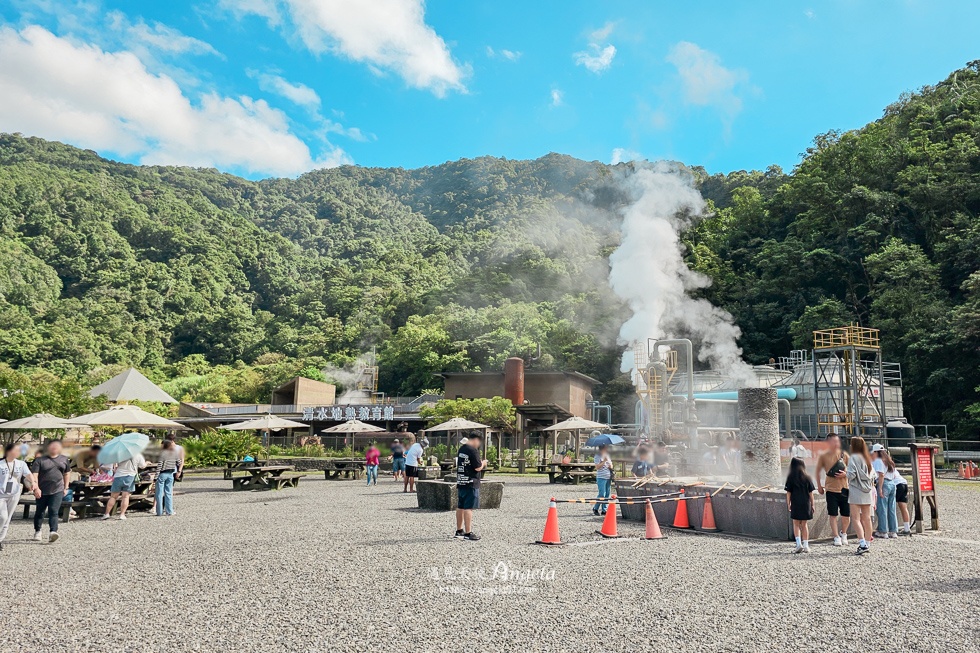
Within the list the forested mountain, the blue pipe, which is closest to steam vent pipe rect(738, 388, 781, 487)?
the blue pipe

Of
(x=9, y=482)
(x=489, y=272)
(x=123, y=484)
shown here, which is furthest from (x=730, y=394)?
(x=489, y=272)

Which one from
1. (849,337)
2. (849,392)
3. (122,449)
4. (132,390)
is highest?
(849,337)

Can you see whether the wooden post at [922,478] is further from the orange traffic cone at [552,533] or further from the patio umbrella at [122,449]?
the patio umbrella at [122,449]

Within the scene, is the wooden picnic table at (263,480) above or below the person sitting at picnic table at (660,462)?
below

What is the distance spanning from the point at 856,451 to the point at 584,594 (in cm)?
493

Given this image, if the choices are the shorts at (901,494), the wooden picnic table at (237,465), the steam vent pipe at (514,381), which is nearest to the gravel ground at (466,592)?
the shorts at (901,494)

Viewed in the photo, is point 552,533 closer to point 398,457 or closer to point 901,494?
point 901,494

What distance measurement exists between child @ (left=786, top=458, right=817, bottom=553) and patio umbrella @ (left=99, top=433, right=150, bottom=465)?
11.0m

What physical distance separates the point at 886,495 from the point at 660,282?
31701 mm

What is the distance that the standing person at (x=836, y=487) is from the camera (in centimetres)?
881

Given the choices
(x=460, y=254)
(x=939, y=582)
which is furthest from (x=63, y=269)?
(x=939, y=582)

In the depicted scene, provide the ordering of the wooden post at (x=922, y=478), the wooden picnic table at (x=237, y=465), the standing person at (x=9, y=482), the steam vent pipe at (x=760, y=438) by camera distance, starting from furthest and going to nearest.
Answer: the wooden picnic table at (x=237, y=465), the steam vent pipe at (x=760, y=438), the wooden post at (x=922, y=478), the standing person at (x=9, y=482)

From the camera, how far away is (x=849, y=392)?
32.6m

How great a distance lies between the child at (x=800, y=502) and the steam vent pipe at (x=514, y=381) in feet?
117
